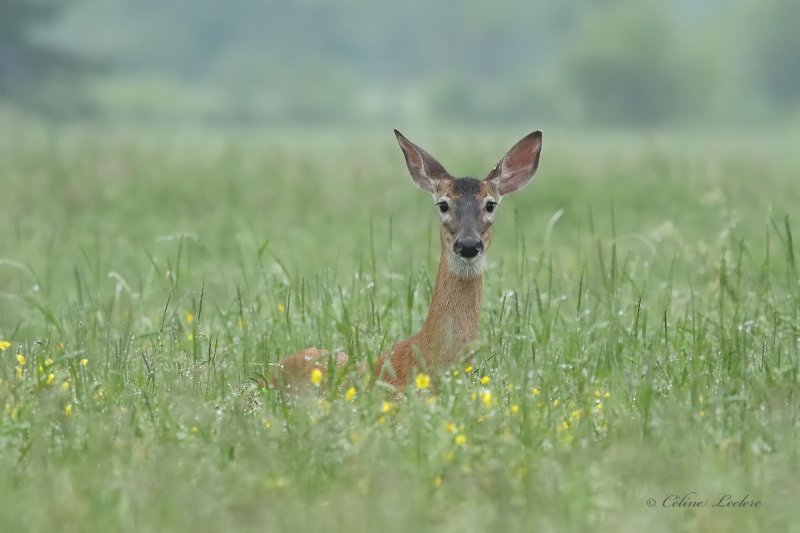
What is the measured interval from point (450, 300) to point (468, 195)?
50 cm

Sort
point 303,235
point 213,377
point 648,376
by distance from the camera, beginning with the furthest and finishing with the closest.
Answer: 1. point 303,235
2. point 213,377
3. point 648,376

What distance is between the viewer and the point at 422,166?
6188 mm

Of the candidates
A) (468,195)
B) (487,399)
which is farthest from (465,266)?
(487,399)

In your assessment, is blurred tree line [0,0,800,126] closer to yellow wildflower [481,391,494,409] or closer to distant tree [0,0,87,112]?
distant tree [0,0,87,112]

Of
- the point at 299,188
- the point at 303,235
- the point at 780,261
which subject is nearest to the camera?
the point at 780,261

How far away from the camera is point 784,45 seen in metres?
82.7

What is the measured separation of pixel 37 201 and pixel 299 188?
113 inches

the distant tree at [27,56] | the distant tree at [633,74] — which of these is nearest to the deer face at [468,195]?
the distant tree at [27,56]

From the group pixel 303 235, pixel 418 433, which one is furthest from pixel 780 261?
pixel 418 433

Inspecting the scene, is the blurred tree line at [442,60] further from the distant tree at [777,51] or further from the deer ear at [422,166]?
the deer ear at [422,166]

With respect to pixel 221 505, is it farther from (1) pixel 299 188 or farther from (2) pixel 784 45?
(2) pixel 784 45

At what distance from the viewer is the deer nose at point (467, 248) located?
5605 millimetres

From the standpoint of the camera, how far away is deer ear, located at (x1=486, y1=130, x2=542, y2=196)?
6.24 metres

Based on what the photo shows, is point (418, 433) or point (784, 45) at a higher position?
point (784, 45)
